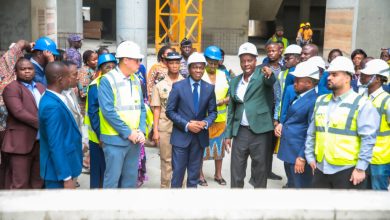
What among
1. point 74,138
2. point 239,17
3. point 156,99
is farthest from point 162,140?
point 239,17

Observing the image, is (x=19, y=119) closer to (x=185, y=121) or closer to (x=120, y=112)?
(x=120, y=112)

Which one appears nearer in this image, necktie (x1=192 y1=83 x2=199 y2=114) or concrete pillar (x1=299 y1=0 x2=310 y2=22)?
necktie (x1=192 y1=83 x2=199 y2=114)

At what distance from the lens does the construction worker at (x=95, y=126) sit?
5070mm

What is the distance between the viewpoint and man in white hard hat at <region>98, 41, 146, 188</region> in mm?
4594

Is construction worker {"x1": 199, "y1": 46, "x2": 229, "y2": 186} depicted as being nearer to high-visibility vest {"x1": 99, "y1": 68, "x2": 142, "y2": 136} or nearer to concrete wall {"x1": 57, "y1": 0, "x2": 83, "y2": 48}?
high-visibility vest {"x1": 99, "y1": 68, "x2": 142, "y2": 136}

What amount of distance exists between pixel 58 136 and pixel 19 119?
3.74 ft

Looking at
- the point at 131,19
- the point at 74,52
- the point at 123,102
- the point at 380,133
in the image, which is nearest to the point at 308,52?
the point at 380,133

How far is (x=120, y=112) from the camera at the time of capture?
466cm

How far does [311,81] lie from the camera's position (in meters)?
4.79

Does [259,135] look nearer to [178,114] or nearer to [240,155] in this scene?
[240,155]

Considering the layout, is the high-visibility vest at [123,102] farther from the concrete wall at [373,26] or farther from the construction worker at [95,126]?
the concrete wall at [373,26]

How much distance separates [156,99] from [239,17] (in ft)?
57.1

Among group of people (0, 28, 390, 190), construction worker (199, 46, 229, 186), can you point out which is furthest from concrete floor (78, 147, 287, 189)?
group of people (0, 28, 390, 190)

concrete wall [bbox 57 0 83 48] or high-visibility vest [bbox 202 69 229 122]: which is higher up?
concrete wall [bbox 57 0 83 48]
